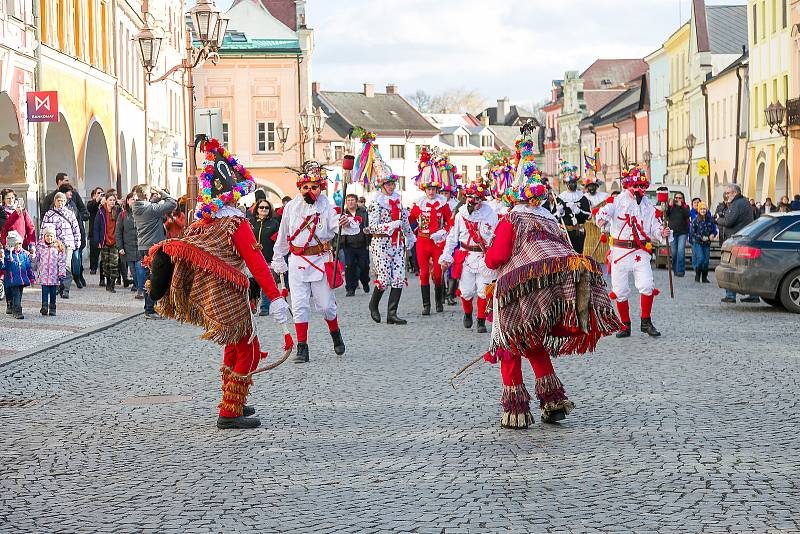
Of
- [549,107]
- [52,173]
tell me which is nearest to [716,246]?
[52,173]

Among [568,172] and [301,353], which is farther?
[568,172]

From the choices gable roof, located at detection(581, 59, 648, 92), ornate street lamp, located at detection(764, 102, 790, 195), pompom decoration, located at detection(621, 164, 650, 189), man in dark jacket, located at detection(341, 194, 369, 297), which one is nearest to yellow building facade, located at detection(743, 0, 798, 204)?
ornate street lamp, located at detection(764, 102, 790, 195)

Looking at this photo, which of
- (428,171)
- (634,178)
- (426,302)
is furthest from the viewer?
(428,171)

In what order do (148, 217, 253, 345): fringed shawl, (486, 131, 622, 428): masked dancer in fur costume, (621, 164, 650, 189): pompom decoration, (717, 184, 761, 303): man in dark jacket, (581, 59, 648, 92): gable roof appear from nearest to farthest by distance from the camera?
(486, 131, 622, 428): masked dancer in fur costume
(148, 217, 253, 345): fringed shawl
(621, 164, 650, 189): pompom decoration
(717, 184, 761, 303): man in dark jacket
(581, 59, 648, 92): gable roof

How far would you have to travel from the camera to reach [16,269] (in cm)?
1886

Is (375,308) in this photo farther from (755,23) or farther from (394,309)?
(755,23)

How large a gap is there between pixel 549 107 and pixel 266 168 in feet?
211

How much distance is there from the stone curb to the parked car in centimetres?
868

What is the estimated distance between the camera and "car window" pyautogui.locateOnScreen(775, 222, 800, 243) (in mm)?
19844

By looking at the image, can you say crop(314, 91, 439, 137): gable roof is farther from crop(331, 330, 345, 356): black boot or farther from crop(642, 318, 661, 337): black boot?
crop(331, 330, 345, 356): black boot

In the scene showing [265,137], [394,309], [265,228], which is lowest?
[394,309]

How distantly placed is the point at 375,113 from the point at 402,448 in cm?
11566

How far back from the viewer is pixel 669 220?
30.6 m

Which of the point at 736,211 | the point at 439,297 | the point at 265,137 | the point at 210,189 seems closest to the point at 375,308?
the point at 439,297
